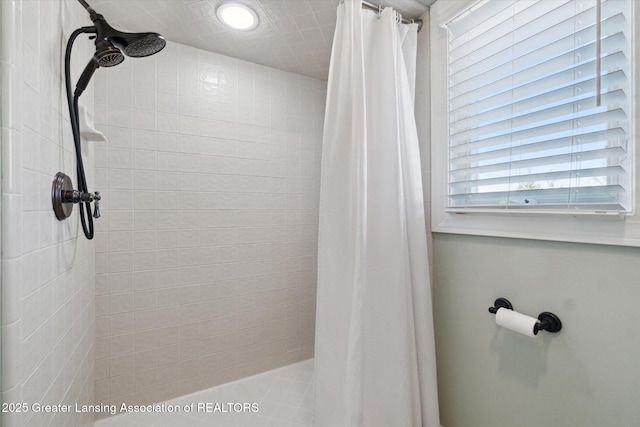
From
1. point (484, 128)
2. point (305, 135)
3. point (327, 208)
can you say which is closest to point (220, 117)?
point (305, 135)

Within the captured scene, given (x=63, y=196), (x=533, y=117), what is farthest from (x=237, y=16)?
(x=533, y=117)

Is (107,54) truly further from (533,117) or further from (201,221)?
(533,117)

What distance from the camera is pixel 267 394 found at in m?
1.80

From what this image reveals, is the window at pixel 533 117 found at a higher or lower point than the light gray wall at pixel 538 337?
higher

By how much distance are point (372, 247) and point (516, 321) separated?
22.6 inches

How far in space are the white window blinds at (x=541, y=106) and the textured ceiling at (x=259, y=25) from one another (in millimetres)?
469

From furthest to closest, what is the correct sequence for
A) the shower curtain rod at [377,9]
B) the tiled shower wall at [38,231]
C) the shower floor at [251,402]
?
the shower floor at [251,402] < the shower curtain rod at [377,9] < the tiled shower wall at [38,231]

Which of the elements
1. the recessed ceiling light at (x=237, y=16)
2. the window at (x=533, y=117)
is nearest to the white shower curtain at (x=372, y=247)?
the window at (x=533, y=117)

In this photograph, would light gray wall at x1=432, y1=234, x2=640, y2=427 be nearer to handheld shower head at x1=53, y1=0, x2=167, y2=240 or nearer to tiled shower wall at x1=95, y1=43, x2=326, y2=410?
tiled shower wall at x1=95, y1=43, x2=326, y2=410

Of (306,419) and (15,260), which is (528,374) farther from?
(15,260)

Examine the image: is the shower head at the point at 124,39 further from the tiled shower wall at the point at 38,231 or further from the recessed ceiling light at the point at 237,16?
the recessed ceiling light at the point at 237,16

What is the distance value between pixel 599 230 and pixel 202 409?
2.05m

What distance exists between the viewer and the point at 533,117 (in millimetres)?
1010

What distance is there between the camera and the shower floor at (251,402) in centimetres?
155
